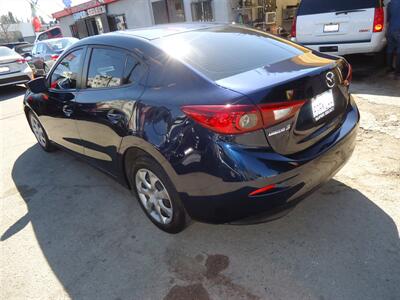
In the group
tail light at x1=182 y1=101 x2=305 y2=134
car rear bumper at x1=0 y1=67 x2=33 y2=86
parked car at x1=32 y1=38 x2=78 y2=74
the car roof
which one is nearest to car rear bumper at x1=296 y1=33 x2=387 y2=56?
the car roof

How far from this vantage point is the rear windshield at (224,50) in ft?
8.04

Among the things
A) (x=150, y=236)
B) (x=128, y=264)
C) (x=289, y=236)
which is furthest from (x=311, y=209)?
(x=128, y=264)

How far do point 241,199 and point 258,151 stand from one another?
325 millimetres

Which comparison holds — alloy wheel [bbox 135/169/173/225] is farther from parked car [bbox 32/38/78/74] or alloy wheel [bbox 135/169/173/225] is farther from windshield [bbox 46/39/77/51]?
windshield [bbox 46/39/77/51]

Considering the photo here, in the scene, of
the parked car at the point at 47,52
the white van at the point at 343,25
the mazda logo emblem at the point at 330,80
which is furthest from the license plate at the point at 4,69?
the mazda logo emblem at the point at 330,80

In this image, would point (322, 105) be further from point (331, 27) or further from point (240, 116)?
point (331, 27)

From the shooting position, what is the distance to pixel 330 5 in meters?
6.86

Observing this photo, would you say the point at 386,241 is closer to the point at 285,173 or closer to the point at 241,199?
the point at 285,173

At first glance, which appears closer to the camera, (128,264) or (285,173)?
(285,173)

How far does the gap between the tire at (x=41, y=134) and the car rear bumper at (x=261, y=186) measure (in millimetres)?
3247

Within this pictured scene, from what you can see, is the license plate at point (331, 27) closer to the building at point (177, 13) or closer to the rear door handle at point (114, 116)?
the rear door handle at point (114, 116)

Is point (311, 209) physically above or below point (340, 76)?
below

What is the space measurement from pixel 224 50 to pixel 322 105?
0.88 m

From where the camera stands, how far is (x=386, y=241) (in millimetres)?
2461
